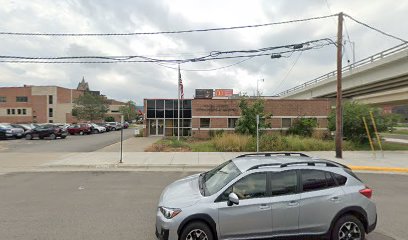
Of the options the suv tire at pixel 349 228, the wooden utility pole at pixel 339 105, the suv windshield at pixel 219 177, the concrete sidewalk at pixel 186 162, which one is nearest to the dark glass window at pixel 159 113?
the concrete sidewalk at pixel 186 162

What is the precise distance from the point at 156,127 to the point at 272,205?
104 ft

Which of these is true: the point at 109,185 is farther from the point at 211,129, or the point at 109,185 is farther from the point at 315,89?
the point at 315,89

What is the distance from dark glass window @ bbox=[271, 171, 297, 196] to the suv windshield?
2.00 ft

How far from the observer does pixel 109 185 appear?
10.2 meters

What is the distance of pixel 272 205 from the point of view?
4.89 meters

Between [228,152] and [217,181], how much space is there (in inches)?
527

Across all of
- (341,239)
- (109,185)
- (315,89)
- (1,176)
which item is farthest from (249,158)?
(315,89)

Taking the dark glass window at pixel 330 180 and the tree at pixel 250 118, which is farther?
the tree at pixel 250 118

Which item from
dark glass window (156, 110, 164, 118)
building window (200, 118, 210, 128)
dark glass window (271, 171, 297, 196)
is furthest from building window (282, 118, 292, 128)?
dark glass window (271, 171, 297, 196)

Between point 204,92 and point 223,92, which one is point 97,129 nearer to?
point 204,92

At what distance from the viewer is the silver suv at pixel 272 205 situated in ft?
15.6

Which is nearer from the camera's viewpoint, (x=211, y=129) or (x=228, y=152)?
(x=228, y=152)

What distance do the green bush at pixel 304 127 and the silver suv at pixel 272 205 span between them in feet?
73.1

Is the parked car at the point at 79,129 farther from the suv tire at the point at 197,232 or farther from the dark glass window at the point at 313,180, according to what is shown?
the dark glass window at the point at 313,180
